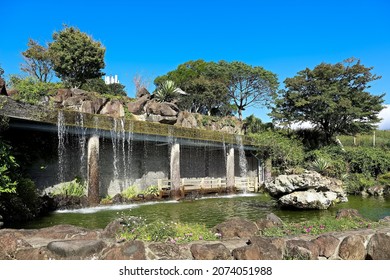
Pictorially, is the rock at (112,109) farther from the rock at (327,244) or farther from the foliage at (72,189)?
the rock at (327,244)

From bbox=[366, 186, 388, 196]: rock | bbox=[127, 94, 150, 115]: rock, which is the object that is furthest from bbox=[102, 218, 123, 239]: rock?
bbox=[366, 186, 388, 196]: rock

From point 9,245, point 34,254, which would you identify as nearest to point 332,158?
point 34,254

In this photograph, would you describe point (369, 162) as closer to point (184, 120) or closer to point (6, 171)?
point (184, 120)

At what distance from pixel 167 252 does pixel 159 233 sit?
92cm

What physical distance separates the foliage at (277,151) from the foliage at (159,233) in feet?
60.8

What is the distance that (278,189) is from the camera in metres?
14.1

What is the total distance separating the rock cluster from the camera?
13461mm

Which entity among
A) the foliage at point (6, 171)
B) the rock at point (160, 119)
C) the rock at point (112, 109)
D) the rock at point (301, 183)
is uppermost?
the rock at point (112, 109)

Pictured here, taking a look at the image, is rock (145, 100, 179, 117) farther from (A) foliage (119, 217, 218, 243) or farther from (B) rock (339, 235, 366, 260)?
(B) rock (339, 235, 366, 260)

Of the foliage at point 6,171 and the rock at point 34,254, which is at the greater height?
the foliage at point 6,171

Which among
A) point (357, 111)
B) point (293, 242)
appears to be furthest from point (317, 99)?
point (293, 242)

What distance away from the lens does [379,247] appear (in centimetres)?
593

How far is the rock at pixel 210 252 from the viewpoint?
17.6 ft

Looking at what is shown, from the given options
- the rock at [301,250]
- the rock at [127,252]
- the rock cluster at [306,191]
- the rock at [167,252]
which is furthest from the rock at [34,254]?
the rock cluster at [306,191]
